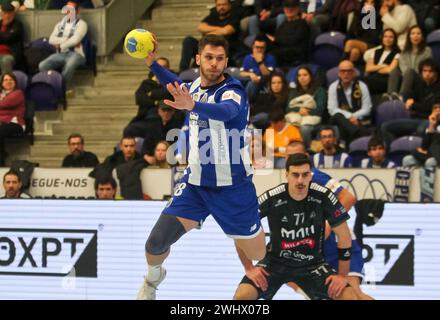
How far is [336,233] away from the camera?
10.2 meters

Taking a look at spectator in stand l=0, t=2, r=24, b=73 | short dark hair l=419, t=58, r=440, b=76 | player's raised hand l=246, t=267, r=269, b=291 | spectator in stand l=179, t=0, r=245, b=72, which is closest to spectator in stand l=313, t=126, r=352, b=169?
short dark hair l=419, t=58, r=440, b=76

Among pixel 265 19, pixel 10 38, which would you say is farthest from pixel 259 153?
pixel 10 38

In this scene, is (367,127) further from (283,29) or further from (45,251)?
(45,251)

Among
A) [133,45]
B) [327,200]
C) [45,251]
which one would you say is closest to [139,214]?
[45,251]

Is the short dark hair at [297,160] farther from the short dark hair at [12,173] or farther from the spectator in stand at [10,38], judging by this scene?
the spectator in stand at [10,38]

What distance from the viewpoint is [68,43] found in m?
16.5

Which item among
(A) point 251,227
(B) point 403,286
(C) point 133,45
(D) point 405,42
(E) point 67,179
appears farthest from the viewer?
(D) point 405,42

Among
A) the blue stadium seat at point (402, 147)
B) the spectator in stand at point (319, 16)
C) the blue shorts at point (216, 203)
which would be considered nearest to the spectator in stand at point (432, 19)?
the spectator in stand at point (319, 16)

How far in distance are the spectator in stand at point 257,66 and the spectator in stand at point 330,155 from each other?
1719 millimetres

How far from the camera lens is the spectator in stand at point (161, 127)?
13977 millimetres

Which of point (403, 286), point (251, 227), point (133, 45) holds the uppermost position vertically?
point (133, 45)

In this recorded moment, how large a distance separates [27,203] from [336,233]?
324 centimetres

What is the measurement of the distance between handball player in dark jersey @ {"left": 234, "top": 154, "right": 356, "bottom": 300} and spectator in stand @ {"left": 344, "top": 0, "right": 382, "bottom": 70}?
5.13 metres

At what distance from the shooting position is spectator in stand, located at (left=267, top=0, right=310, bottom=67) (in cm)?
1523
